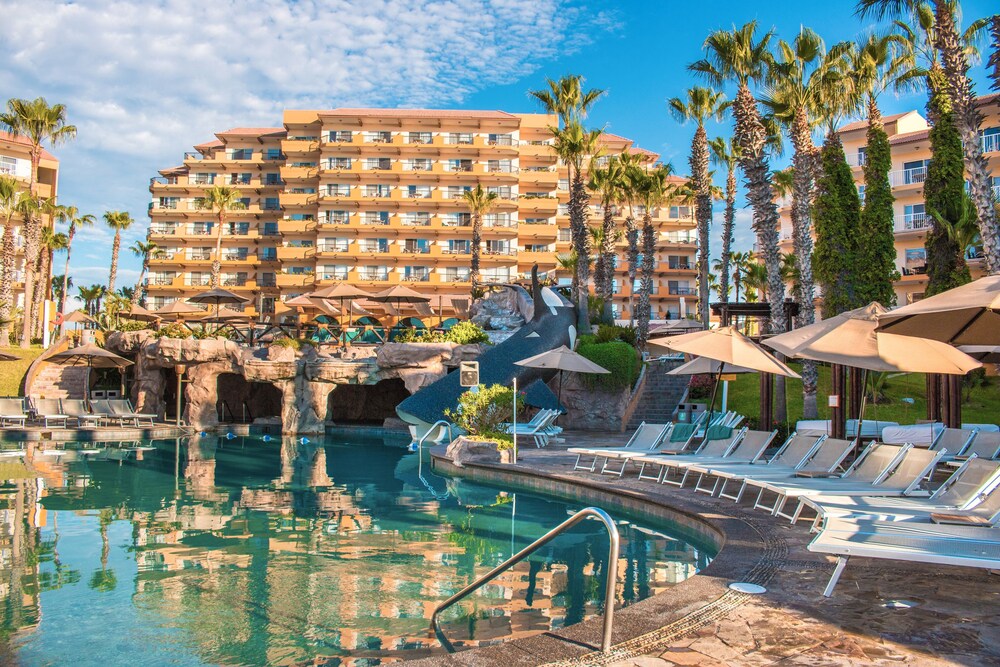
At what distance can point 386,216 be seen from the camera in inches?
2247

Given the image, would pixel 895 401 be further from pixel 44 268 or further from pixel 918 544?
pixel 44 268

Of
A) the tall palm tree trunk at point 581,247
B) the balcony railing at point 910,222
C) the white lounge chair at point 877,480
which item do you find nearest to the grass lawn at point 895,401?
the tall palm tree trunk at point 581,247

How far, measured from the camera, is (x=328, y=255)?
5600 cm

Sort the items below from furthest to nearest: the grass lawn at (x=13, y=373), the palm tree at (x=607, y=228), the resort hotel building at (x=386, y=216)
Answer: the resort hotel building at (x=386, y=216) → the palm tree at (x=607, y=228) → the grass lawn at (x=13, y=373)

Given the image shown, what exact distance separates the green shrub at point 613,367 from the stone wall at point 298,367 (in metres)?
4.26

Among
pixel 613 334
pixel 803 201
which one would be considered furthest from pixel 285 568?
pixel 613 334

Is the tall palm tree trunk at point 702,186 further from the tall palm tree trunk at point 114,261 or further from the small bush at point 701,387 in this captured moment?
the tall palm tree trunk at point 114,261

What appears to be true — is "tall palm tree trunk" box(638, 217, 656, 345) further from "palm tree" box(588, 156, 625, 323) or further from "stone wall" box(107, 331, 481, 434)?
"stone wall" box(107, 331, 481, 434)

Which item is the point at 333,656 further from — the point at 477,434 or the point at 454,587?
the point at 477,434

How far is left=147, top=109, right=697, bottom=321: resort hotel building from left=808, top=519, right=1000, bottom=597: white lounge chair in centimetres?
4969

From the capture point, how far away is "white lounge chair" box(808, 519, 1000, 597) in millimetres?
4742

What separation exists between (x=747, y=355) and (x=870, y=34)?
17476mm

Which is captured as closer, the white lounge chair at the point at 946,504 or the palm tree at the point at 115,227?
the white lounge chair at the point at 946,504

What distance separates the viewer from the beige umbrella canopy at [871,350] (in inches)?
352
